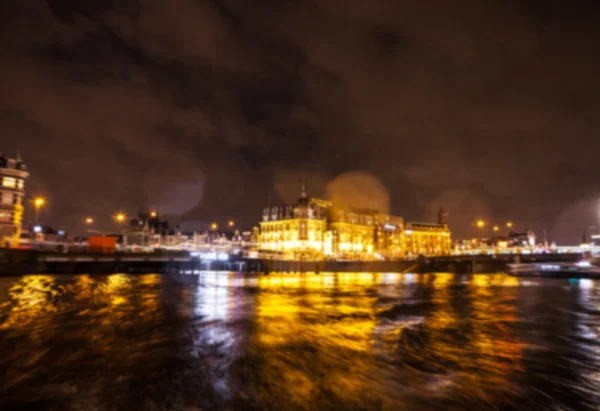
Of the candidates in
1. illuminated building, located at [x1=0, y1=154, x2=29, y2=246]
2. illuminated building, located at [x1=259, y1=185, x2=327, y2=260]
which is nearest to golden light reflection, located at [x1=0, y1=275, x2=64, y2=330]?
illuminated building, located at [x1=0, y1=154, x2=29, y2=246]

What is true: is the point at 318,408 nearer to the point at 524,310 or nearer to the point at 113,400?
the point at 113,400

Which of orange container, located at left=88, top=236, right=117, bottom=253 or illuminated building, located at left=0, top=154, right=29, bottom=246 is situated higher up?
illuminated building, located at left=0, top=154, right=29, bottom=246

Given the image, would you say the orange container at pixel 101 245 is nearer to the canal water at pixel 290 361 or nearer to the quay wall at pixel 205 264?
the quay wall at pixel 205 264

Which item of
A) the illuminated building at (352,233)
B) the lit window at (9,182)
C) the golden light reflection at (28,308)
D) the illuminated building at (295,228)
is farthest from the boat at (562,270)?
the lit window at (9,182)

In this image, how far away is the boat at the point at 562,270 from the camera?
71300 millimetres

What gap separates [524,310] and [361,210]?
159 meters

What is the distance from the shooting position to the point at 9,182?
76.8 meters

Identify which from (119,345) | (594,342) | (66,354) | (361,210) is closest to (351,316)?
(594,342)

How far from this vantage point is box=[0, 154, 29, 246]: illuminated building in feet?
244


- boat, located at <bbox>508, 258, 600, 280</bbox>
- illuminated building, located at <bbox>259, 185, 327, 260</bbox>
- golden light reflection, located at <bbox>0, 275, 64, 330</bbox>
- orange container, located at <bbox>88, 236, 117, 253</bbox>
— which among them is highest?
Answer: illuminated building, located at <bbox>259, 185, 327, 260</bbox>

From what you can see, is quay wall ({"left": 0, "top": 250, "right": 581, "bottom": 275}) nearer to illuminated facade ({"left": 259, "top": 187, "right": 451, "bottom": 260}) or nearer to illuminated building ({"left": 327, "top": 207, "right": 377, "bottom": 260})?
illuminated facade ({"left": 259, "top": 187, "right": 451, "bottom": 260})

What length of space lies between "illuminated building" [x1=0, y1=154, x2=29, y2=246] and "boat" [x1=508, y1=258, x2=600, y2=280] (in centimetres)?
11646

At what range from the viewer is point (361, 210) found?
182 metres

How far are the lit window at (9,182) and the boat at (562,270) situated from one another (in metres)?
120
